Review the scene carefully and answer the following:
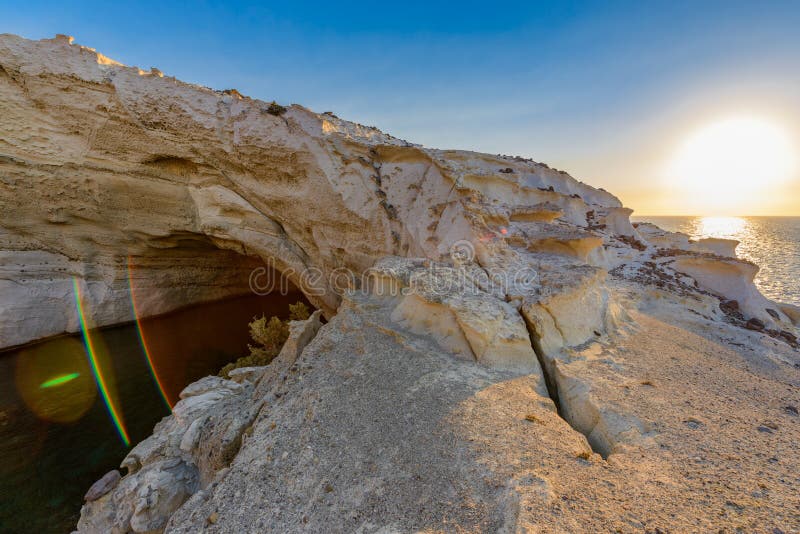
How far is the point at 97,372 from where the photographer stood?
372 inches

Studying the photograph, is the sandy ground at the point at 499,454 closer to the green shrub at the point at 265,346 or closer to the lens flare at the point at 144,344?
the green shrub at the point at 265,346

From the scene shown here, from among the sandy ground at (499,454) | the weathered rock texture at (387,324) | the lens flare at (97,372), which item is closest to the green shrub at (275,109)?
the weathered rock texture at (387,324)

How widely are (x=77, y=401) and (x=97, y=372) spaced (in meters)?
1.53

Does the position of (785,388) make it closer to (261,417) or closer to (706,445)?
(706,445)

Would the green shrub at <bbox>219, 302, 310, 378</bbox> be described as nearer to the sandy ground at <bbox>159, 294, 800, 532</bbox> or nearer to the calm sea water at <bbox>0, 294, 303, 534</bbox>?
the calm sea water at <bbox>0, 294, 303, 534</bbox>

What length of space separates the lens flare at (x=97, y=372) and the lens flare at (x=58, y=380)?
1.51 feet

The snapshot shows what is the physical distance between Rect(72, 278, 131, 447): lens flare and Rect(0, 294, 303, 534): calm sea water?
0.10 meters

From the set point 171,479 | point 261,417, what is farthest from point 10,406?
point 261,417

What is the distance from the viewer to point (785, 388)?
449 centimetres

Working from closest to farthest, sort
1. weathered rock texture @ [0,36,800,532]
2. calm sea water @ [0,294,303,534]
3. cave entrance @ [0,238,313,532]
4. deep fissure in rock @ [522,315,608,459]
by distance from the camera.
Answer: weathered rock texture @ [0,36,800,532], deep fissure in rock @ [522,315,608,459], calm sea water @ [0,294,303,534], cave entrance @ [0,238,313,532]

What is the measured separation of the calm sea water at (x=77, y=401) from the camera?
5.67 m

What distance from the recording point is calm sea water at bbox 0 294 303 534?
567 cm

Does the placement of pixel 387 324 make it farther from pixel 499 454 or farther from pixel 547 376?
pixel 499 454

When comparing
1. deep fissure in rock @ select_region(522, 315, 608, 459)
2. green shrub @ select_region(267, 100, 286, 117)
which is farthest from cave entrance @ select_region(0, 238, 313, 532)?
deep fissure in rock @ select_region(522, 315, 608, 459)
